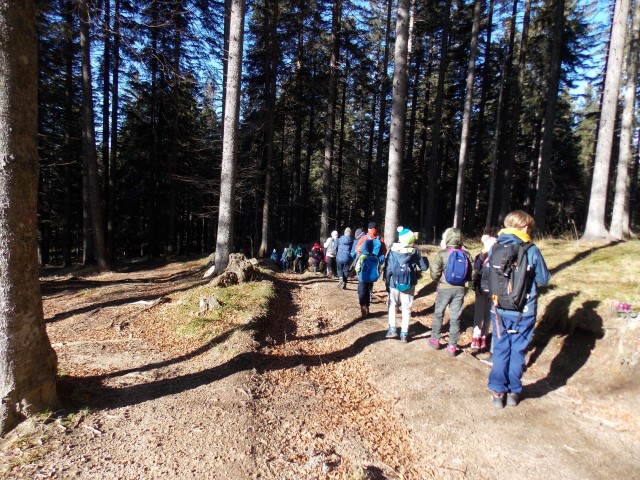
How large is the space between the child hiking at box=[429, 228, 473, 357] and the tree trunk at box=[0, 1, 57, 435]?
4944 mm

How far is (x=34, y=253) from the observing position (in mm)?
3271

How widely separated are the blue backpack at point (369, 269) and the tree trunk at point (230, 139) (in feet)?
13.3

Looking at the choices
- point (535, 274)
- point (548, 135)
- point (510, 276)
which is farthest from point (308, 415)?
point (548, 135)

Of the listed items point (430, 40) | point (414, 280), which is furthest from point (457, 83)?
point (414, 280)

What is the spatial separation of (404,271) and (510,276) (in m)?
2.05

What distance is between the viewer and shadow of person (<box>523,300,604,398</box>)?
4.59m

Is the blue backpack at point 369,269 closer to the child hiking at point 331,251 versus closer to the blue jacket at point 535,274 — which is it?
the blue jacket at point 535,274

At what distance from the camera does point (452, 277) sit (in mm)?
5316

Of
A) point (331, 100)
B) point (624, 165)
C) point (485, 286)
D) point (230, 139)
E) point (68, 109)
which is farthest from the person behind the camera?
point (68, 109)

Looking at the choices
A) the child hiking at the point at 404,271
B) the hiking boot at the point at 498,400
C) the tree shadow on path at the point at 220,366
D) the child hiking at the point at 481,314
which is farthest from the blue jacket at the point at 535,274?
the tree shadow on path at the point at 220,366

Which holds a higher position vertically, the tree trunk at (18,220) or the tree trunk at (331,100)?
the tree trunk at (331,100)

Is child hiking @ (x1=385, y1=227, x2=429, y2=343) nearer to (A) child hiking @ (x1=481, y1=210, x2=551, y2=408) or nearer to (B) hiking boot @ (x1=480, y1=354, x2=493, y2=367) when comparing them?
(B) hiking boot @ (x1=480, y1=354, x2=493, y2=367)

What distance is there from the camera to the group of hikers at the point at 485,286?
393 cm

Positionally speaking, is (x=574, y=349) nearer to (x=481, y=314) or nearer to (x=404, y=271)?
(x=481, y=314)
